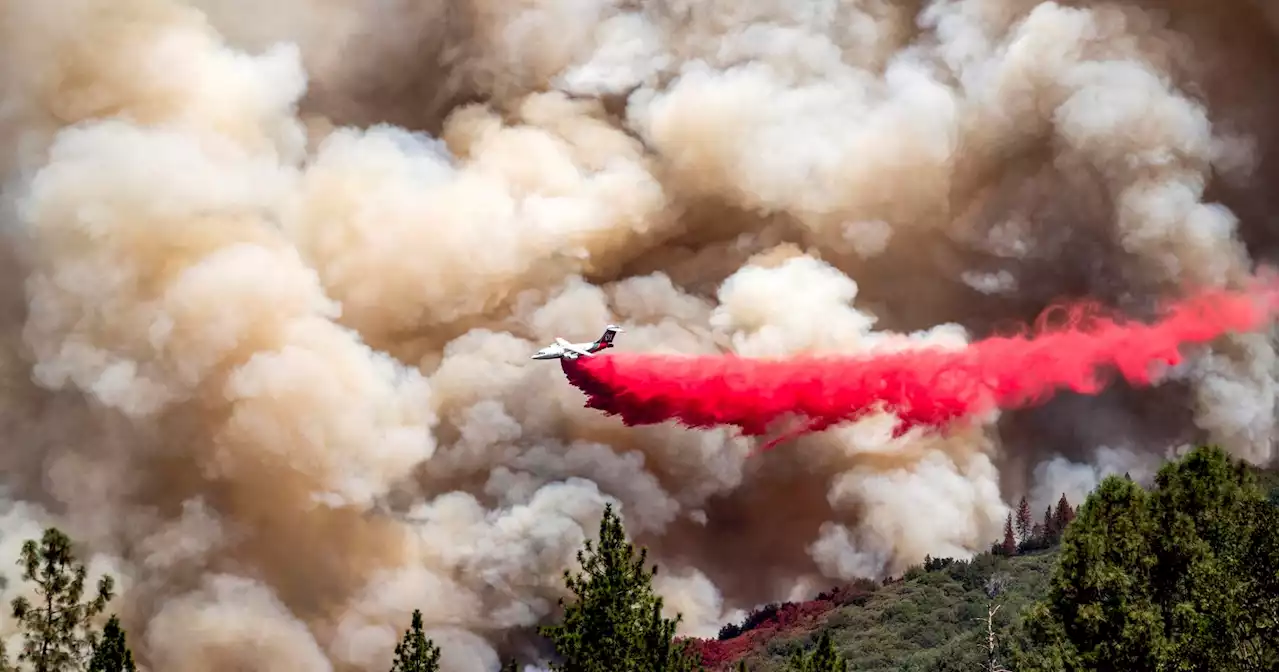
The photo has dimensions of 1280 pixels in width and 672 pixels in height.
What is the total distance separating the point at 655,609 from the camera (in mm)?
33469

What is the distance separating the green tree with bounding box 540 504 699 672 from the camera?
3281 centimetres

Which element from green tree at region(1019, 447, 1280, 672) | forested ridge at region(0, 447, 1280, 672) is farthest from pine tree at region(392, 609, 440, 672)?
green tree at region(1019, 447, 1280, 672)

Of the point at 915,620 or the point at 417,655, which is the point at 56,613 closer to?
the point at 417,655

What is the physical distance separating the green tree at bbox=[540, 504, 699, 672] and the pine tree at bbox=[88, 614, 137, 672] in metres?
11.5

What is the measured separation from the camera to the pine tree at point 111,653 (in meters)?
30.9

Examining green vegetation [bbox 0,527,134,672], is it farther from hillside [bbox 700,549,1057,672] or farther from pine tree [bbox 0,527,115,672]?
hillside [bbox 700,549,1057,672]

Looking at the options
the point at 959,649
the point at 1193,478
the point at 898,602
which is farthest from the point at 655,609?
the point at 898,602

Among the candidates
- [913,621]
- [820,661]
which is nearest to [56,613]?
[820,661]

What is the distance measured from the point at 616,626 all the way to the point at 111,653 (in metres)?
13.8

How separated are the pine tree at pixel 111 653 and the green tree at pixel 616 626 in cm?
1150

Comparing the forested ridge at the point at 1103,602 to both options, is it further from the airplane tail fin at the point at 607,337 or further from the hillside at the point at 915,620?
the hillside at the point at 915,620

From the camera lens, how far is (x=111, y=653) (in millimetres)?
31125

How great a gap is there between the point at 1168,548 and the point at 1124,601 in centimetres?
280

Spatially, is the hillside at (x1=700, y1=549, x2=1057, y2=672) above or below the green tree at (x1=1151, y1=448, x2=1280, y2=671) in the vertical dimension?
above
